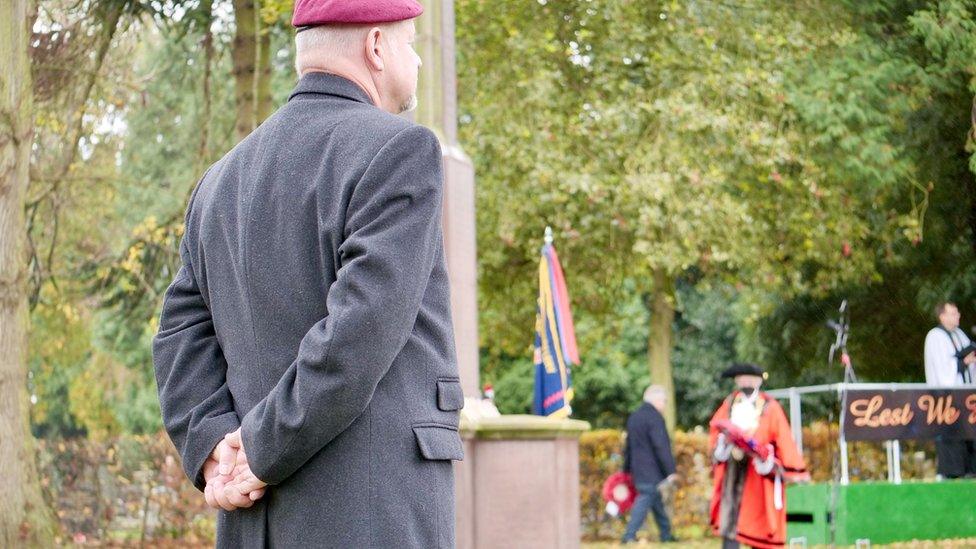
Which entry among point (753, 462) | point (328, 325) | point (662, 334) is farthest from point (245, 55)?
point (328, 325)

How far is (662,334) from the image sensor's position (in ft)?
80.5

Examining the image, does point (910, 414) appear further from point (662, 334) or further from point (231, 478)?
point (231, 478)

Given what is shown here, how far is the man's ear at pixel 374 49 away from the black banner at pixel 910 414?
11378 millimetres

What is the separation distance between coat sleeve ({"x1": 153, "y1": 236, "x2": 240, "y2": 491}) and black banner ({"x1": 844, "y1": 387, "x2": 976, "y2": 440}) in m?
11.3

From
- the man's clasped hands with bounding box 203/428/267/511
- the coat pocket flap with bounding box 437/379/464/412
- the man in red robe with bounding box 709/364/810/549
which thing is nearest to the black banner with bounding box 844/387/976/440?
the man in red robe with bounding box 709/364/810/549

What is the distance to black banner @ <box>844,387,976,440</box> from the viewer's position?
1346cm

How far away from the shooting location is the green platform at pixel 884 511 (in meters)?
13.5

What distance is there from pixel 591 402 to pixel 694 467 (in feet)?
62.7

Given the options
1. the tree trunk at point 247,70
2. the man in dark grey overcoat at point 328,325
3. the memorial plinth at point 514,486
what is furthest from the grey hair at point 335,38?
the tree trunk at point 247,70

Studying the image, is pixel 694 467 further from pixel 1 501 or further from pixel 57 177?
pixel 1 501

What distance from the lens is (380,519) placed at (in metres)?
2.43

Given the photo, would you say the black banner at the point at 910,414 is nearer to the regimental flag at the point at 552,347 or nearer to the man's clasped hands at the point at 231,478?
the regimental flag at the point at 552,347

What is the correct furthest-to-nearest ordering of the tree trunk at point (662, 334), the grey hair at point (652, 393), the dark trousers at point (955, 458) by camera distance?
the tree trunk at point (662, 334)
the grey hair at point (652, 393)
the dark trousers at point (955, 458)

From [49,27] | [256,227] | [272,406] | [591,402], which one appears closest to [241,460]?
[272,406]
